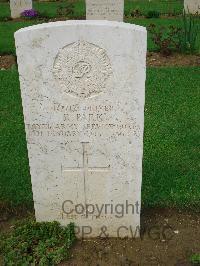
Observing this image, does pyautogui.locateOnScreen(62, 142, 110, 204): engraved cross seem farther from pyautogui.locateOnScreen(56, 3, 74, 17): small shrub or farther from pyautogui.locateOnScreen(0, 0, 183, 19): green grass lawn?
pyautogui.locateOnScreen(0, 0, 183, 19): green grass lawn

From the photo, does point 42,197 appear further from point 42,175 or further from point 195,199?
point 195,199

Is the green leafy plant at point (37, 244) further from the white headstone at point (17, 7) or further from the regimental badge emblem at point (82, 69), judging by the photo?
the white headstone at point (17, 7)

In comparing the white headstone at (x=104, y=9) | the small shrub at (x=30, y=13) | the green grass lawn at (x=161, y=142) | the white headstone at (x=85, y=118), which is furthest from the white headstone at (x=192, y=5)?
the white headstone at (x=85, y=118)

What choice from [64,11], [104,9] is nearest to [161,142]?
[104,9]

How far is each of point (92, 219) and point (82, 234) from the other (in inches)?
7.6

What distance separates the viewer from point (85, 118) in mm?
3361

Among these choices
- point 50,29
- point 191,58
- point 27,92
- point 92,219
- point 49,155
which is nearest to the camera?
point 50,29

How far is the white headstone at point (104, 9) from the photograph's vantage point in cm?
1086

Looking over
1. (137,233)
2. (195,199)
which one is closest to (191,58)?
(195,199)

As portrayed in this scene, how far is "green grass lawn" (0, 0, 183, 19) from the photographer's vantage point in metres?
13.3

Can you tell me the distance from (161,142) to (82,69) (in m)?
2.56

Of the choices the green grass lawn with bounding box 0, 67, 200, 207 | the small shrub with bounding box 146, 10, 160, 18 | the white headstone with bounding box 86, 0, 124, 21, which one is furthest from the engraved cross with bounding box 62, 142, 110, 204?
the small shrub with bounding box 146, 10, 160, 18

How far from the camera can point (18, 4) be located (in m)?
13.1

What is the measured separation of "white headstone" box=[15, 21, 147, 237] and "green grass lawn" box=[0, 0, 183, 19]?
10122mm
